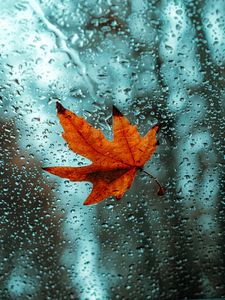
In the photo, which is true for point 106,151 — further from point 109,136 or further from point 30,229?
point 30,229

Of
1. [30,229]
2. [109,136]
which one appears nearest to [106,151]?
[109,136]

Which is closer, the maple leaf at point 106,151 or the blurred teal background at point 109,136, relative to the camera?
the maple leaf at point 106,151

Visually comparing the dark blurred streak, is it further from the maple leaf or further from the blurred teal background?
the maple leaf

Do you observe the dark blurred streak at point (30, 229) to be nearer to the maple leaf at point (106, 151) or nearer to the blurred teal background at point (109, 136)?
the blurred teal background at point (109, 136)

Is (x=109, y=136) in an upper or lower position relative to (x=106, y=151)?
upper

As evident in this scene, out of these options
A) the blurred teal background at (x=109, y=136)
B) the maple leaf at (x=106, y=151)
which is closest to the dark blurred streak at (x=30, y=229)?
the blurred teal background at (x=109, y=136)

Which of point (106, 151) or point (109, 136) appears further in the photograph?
point (109, 136)

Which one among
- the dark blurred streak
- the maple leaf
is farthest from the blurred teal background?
the maple leaf

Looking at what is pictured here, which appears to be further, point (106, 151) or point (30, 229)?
point (30, 229)
